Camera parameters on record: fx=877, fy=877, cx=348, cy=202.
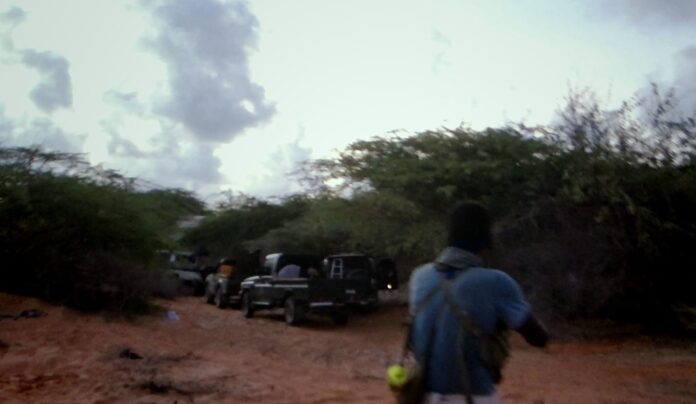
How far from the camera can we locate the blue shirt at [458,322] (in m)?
4.10

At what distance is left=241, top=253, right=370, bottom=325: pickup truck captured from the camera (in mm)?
21141

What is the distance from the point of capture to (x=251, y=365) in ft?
43.8

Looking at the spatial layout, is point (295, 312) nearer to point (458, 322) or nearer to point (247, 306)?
point (247, 306)

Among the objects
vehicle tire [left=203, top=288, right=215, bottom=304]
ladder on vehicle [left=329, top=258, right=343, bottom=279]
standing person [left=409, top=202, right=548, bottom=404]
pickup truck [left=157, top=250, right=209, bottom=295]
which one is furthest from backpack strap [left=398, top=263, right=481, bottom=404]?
pickup truck [left=157, top=250, right=209, bottom=295]

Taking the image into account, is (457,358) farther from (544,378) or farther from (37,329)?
(37,329)

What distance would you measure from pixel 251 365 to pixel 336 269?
938 centimetres

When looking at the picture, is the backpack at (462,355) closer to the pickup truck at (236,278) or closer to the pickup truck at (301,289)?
the pickup truck at (301,289)

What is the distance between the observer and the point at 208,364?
42.7ft

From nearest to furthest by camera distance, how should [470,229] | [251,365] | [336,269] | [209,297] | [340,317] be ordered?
[470,229] → [251,365] → [340,317] → [336,269] → [209,297]

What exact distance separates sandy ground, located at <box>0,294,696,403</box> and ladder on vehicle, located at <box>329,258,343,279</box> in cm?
235

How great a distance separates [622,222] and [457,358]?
13.6 meters

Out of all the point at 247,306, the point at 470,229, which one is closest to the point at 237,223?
the point at 247,306

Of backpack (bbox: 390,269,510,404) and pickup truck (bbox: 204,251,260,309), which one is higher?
pickup truck (bbox: 204,251,260,309)

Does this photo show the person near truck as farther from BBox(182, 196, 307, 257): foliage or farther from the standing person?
the standing person
